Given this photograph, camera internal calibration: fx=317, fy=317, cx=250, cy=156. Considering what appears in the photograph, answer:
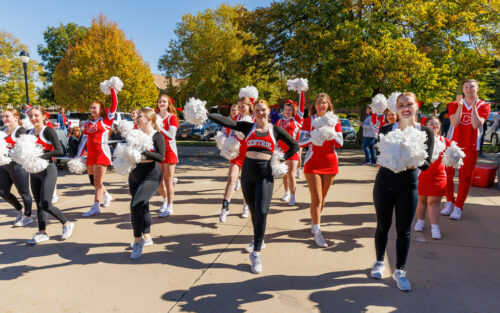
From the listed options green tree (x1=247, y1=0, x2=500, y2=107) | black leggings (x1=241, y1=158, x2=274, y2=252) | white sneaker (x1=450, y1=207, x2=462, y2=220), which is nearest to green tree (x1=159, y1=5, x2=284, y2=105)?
green tree (x1=247, y1=0, x2=500, y2=107)

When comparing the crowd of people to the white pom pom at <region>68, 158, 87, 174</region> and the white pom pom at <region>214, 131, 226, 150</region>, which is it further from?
the white pom pom at <region>68, 158, 87, 174</region>

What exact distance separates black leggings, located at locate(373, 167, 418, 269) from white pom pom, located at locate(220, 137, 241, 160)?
2.31m

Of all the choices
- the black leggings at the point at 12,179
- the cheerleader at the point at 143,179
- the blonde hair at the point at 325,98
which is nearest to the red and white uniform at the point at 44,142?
the black leggings at the point at 12,179

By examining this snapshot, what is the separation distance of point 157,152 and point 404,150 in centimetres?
269

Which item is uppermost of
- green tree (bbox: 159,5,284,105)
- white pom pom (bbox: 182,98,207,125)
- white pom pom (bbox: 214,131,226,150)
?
green tree (bbox: 159,5,284,105)

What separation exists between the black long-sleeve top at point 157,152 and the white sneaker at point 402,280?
2.86 metres

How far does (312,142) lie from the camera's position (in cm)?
407

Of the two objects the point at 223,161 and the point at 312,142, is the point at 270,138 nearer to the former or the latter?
the point at 312,142

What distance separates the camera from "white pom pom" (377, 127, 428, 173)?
287 cm

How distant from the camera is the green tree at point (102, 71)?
23219mm

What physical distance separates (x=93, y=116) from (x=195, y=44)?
2265cm

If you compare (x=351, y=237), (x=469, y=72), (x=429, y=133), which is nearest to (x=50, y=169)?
(x=351, y=237)

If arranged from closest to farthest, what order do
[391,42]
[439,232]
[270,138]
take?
[270,138] < [439,232] < [391,42]

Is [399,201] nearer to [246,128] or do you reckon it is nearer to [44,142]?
[246,128]
